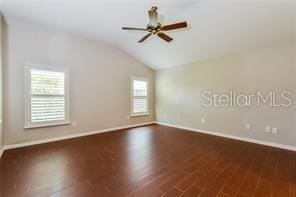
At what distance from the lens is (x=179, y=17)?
3166mm

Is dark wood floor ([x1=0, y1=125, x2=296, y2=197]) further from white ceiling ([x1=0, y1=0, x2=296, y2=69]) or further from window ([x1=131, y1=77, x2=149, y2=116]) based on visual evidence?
white ceiling ([x1=0, y1=0, x2=296, y2=69])

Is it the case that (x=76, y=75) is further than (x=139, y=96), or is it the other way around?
(x=139, y=96)

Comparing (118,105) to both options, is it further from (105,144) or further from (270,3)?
(270,3)

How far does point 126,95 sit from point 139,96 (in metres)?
0.62

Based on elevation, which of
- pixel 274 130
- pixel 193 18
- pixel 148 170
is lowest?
pixel 148 170

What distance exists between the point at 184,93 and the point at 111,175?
384 centimetres

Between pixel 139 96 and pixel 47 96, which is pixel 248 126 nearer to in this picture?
pixel 139 96

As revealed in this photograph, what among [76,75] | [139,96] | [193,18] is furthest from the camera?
[139,96]

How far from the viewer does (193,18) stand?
3.15m

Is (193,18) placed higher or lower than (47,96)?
higher

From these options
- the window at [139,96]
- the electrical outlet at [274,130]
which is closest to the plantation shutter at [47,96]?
the window at [139,96]

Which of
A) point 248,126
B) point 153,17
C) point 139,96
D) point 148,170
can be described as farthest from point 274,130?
point 139,96

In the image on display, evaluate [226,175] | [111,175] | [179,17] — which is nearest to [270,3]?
[179,17]

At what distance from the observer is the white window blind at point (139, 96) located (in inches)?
223
